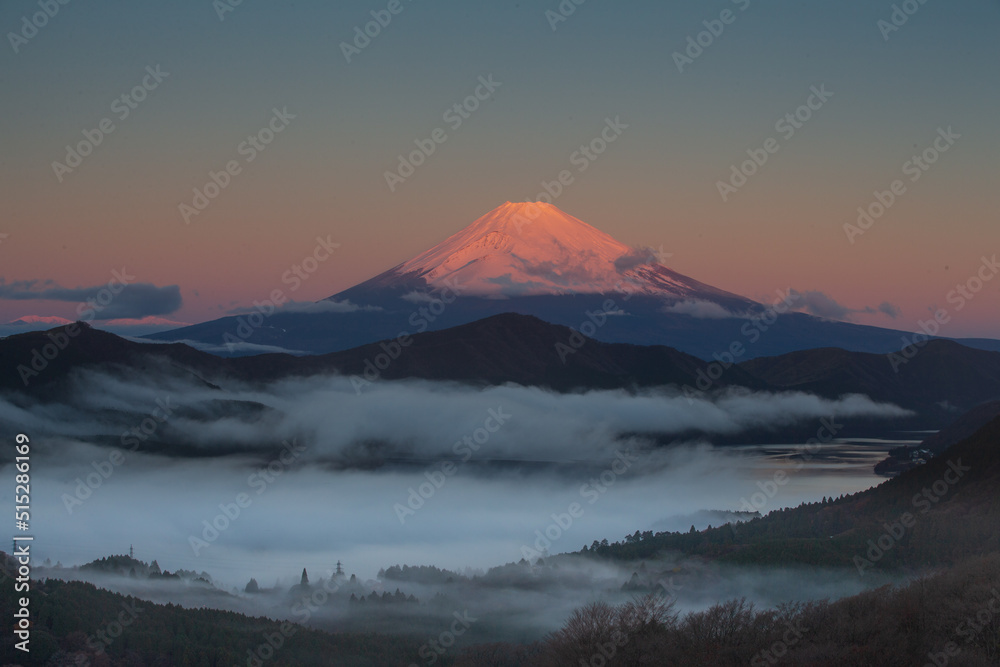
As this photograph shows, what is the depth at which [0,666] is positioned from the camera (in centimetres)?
8150

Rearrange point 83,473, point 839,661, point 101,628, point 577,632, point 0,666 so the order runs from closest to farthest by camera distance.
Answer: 1. point 839,661
2. point 577,632
3. point 0,666
4. point 101,628
5. point 83,473

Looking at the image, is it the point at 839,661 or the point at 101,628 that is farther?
the point at 101,628

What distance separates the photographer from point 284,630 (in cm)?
9269

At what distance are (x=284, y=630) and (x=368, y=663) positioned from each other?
50.2 feet

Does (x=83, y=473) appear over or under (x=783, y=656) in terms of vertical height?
over

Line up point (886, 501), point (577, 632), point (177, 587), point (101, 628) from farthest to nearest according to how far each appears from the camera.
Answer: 1. point (177, 587)
2. point (886, 501)
3. point (101, 628)
4. point (577, 632)

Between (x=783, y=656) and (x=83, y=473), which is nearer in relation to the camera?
(x=783, y=656)

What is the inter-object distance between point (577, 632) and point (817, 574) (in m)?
63.4

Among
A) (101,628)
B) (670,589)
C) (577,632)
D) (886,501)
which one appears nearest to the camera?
(577,632)

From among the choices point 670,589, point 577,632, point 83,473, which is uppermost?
point 83,473

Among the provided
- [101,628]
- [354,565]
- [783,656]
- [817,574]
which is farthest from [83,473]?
[783,656]

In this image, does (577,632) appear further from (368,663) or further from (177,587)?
(177,587)

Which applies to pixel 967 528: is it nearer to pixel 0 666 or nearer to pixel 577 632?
pixel 577 632

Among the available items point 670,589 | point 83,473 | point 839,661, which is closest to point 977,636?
point 839,661
